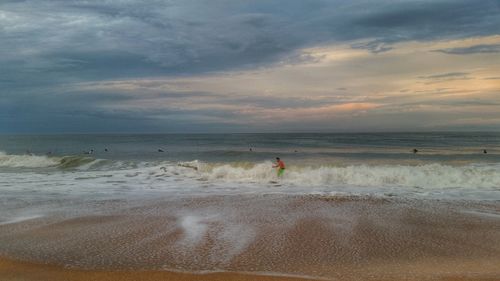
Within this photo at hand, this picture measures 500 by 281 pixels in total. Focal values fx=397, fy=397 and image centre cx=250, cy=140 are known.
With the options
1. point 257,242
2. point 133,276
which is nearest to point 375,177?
point 257,242

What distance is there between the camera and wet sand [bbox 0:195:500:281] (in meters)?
6.26

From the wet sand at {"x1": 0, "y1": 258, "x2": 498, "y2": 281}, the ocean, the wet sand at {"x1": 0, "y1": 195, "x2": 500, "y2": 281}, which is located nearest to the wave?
the ocean

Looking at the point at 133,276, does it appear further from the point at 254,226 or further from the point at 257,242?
the point at 254,226

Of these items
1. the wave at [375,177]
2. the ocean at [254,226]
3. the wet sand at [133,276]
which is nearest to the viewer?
the wet sand at [133,276]

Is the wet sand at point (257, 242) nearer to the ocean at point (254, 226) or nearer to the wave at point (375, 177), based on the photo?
the ocean at point (254, 226)

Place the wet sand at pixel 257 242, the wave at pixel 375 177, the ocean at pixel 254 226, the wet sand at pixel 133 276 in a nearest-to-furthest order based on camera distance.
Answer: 1. the wet sand at pixel 133 276
2. the wet sand at pixel 257 242
3. the ocean at pixel 254 226
4. the wave at pixel 375 177

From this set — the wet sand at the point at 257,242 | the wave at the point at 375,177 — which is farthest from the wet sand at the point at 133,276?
the wave at the point at 375,177

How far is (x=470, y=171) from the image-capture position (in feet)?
65.9

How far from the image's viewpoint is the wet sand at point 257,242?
6262 mm

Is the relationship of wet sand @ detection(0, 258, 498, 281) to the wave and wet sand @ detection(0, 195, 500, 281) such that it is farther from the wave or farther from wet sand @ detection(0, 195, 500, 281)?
the wave

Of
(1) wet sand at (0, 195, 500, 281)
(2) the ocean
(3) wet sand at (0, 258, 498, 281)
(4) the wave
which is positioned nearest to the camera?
(3) wet sand at (0, 258, 498, 281)

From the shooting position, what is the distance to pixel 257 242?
26.1 feet

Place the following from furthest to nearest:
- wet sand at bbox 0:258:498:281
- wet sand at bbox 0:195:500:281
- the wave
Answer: the wave
wet sand at bbox 0:195:500:281
wet sand at bbox 0:258:498:281

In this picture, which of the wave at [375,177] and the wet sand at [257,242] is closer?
the wet sand at [257,242]
